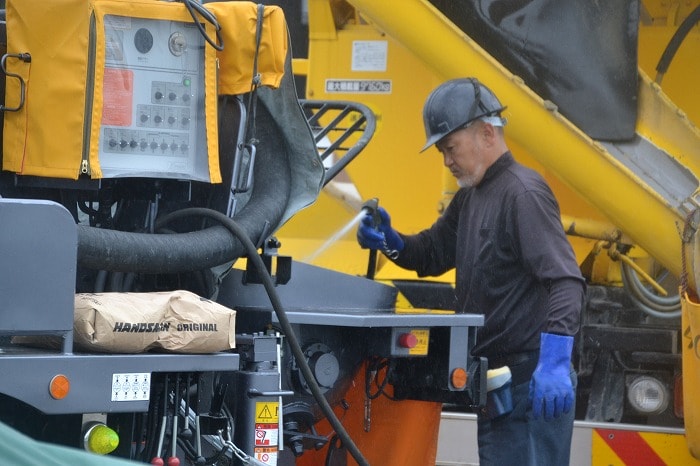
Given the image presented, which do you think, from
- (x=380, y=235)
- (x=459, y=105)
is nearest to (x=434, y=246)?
(x=380, y=235)

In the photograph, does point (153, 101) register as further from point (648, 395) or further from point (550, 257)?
point (648, 395)

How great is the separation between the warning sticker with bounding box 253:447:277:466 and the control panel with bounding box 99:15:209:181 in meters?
0.63

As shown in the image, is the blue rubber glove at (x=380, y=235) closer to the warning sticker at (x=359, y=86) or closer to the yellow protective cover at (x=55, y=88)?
the warning sticker at (x=359, y=86)

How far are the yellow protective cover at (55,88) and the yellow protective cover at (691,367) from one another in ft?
6.10

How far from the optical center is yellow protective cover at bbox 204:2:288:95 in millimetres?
3219

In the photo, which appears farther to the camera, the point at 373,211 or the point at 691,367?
the point at 373,211

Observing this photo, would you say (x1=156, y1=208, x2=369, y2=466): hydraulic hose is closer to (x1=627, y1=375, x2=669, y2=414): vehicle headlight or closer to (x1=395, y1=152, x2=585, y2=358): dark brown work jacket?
(x1=395, y1=152, x2=585, y2=358): dark brown work jacket

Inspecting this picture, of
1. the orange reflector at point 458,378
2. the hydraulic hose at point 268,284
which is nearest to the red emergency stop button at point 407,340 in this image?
the orange reflector at point 458,378

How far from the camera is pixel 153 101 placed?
3.08m

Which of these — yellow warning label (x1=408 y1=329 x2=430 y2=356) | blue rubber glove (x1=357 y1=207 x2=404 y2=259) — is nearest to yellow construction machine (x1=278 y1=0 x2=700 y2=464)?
blue rubber glove (x1=357 y1=207 x2=404 y2=259)


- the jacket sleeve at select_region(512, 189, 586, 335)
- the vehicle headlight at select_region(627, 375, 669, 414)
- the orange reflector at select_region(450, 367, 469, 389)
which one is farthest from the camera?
the vehicle headlight at select_region(627, 375, 669, 414)

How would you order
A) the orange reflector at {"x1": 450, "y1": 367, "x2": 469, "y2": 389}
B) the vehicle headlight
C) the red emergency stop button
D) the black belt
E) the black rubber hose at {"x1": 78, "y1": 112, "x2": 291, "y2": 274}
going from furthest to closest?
the vehicle headlight, the black belt, the orange reflector at {"x1": 450, "y1": 367, "x2": 469, "y2": 389}, the red emergency stop button, the black rubber hose at {"x1": 78, "y1": 112, "x2": 291, "y2": 274}

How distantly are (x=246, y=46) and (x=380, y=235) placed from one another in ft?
3.88

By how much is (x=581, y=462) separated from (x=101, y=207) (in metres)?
1.93
